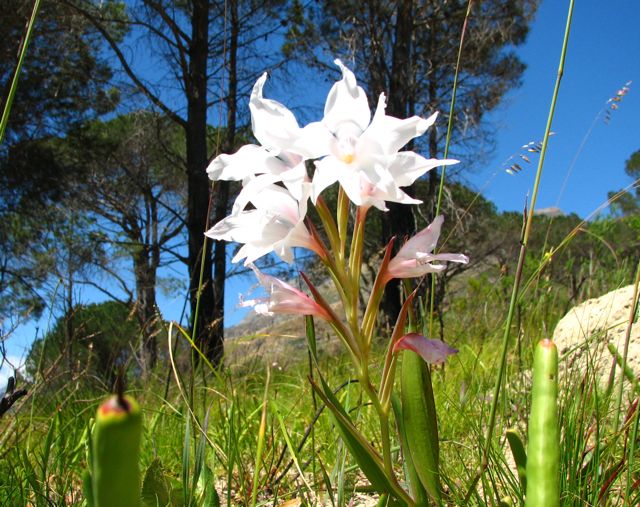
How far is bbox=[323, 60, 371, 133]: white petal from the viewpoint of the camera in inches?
26.6

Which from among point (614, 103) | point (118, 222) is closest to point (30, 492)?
point (614, 103)

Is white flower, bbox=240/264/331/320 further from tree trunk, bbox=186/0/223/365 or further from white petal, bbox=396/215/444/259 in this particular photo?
tree trunk, bbox=186/0/223/365

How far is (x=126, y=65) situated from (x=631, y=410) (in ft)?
23.9

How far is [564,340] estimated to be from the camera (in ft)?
→ 7.19

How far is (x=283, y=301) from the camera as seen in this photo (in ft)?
2.34

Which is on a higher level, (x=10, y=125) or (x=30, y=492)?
(x=10, y=125)

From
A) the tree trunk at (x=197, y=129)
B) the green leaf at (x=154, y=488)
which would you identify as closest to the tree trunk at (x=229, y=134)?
the tree trunk at (x=197, y=129)

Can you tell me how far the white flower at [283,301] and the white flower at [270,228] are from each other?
3 cm

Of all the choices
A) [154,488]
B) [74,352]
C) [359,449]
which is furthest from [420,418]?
[74,352]

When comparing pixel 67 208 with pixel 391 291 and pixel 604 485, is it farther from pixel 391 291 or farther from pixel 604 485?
pixel 604 485

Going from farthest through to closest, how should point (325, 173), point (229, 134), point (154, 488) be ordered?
point (229, 134) → point (154, 488) → point (325, 173)

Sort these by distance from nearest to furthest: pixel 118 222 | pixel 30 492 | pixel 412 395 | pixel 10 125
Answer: pixel 412 395 → pixel 30 492 → pixel 10 125 → pixel 118 222

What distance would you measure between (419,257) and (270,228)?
19cm

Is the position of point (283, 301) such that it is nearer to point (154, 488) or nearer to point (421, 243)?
point (421, 243)
